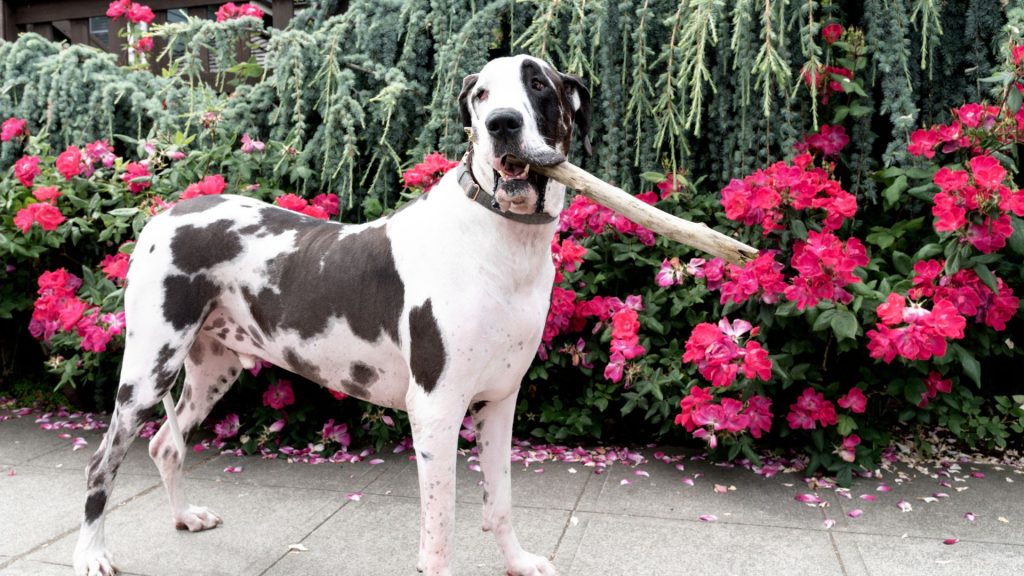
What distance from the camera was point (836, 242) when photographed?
3.18 m

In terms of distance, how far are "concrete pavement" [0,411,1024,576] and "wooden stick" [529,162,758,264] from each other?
4.00 feet

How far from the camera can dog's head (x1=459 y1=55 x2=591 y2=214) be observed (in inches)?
80.4

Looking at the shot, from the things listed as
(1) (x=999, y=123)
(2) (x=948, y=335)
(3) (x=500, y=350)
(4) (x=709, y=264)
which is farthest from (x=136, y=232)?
(1) (x=999, y=123)

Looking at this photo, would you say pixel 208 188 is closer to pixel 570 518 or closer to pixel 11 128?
pixel 11 128

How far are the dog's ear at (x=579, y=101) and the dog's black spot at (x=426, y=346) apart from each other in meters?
0.74

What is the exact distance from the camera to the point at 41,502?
342 centimetres

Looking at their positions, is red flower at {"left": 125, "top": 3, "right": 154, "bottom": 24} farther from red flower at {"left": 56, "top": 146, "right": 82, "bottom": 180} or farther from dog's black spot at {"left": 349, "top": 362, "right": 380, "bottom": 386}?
dog's black spot at {"left": 349, "top": 362, "right": 380, "bottom": 386}

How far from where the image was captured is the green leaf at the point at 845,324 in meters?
3.13

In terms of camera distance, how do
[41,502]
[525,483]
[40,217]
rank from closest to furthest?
[41,502] < [525,483] < [40,217]

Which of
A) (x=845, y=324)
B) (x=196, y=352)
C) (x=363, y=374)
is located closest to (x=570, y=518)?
(x=363, y=374)

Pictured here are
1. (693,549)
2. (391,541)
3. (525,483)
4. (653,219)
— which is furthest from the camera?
(525,483)

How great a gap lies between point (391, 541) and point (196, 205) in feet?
4.85

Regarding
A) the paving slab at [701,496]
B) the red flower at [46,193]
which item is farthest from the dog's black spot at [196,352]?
the red flower at [46,193]

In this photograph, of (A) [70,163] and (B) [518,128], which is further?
(A) [70,163]
